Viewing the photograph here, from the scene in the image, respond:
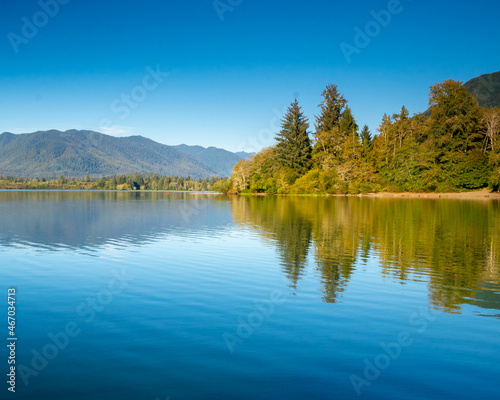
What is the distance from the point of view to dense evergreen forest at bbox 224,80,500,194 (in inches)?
2785

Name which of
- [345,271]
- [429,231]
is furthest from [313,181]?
[345,271]

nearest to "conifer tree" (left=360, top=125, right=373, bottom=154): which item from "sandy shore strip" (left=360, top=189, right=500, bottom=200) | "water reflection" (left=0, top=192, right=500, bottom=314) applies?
"sandy shore strip" (left=360, top=189, right=500, bottom=200)

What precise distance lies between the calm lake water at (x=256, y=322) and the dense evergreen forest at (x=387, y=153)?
62.4 metres

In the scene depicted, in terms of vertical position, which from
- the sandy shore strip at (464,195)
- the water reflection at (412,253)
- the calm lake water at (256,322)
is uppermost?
the sandy shore strip at (464,195)

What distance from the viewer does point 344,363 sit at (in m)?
5.82

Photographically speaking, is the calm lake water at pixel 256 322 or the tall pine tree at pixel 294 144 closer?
the calm lake water at pixel 256 322

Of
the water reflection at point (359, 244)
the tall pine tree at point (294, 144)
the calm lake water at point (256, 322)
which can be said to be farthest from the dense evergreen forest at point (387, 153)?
the calm lake water at point (256, 322)

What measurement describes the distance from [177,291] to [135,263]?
14.3 feet

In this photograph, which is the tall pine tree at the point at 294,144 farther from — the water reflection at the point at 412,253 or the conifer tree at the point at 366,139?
the water reflection at the point at 412,253

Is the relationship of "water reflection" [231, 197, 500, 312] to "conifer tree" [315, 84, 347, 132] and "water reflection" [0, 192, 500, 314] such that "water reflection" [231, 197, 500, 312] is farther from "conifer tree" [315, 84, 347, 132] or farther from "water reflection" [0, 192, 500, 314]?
"conifer tree" [315, 84, 347, 132]

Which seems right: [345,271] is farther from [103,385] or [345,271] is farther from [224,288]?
[103,385]

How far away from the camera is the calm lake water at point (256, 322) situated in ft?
17.1

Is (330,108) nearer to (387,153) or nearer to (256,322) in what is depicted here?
(387,153)

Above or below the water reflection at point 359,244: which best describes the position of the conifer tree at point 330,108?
above
